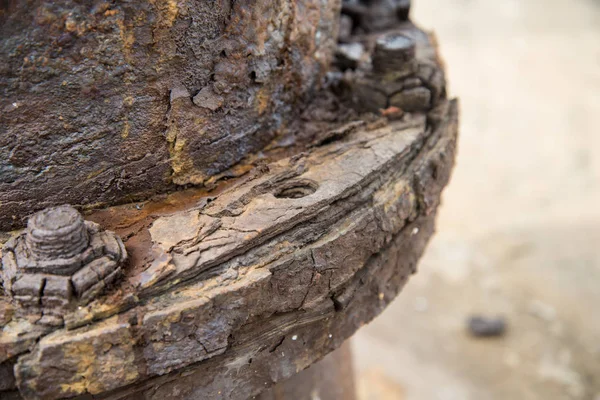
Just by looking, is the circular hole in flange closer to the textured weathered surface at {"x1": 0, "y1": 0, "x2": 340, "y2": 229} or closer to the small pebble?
the textured weathered surface at {"x1": 0, "y1": 0, "x2": 340, "y2": 229}

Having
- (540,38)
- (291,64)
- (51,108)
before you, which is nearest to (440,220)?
(540,38)

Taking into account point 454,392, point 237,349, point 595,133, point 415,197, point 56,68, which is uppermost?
point 56,68

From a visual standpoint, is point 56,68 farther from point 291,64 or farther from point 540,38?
point 540,38

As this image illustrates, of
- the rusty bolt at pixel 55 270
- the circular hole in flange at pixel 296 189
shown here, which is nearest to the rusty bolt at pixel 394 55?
the circular hole in flange at pixel 296 189

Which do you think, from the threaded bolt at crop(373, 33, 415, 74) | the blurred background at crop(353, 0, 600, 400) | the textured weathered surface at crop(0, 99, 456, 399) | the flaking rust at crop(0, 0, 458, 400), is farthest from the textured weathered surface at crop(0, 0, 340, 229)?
the blurred background at crop(353, 0, 600, 400)

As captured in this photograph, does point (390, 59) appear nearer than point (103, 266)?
No
